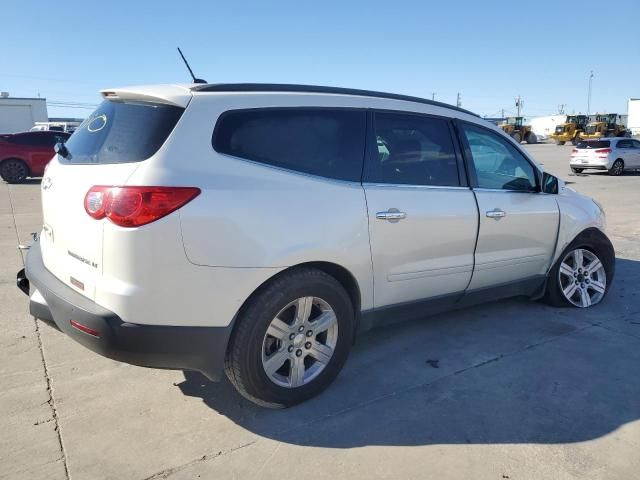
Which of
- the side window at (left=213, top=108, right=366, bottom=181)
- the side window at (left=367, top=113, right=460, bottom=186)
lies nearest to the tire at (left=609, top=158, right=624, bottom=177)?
the side window at (left=367, top=113, right=460, bottom=186)

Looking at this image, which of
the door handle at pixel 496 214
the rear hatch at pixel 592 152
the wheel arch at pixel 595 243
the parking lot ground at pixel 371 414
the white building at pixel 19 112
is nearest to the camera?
the parking lot ground at pixel 371 414

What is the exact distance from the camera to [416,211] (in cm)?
353

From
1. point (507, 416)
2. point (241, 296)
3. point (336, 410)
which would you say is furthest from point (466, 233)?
point (241, 296)

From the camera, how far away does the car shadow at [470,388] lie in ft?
9.75

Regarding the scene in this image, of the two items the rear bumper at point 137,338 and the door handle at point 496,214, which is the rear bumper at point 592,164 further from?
the rear bumper at point 137,338

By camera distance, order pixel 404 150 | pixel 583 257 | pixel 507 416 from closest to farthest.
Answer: pixel 507 416
pixel 404 150
pixel 583 257

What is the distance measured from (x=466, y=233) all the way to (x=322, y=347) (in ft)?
4.60

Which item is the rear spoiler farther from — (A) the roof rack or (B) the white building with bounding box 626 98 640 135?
(B) the white building with bounding box 626 98 640 135

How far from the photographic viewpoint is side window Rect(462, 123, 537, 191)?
13.5ft

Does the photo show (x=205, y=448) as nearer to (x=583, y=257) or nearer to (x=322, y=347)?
(x=322, y=347)

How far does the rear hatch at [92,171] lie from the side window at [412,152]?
136cm

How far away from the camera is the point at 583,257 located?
5.05 meters

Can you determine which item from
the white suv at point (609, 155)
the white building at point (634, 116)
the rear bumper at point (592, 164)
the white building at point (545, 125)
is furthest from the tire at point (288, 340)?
the white building at point (545, 125)

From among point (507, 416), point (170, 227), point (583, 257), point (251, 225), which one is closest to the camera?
point (170, 227)
